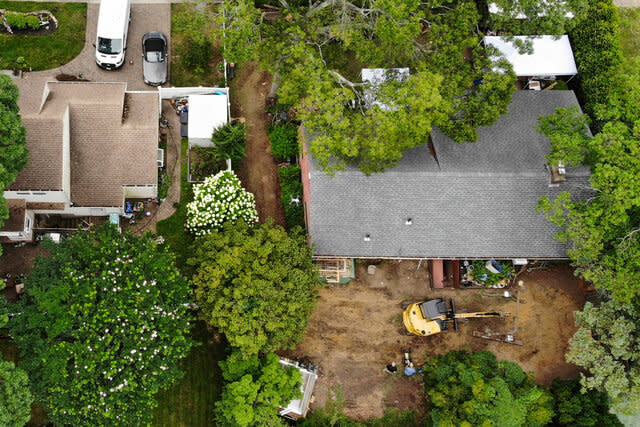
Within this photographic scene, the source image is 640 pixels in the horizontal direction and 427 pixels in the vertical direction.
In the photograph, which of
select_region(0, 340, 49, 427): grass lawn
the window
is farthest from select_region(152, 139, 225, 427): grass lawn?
the window

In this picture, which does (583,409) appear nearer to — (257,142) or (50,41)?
(257,142)

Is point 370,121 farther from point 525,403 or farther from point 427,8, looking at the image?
point 525,403

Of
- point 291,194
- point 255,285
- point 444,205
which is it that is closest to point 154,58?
point 291,194

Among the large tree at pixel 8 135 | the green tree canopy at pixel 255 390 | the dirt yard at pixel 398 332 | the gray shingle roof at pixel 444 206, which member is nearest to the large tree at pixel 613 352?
the gray shingle roof at pixel 444 206

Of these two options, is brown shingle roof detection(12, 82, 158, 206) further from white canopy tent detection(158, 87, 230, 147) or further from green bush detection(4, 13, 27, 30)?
green bush detection(4, 13, 27, 30)

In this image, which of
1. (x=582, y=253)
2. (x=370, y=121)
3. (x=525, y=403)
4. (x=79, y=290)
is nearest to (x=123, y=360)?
(x=79, y=290)

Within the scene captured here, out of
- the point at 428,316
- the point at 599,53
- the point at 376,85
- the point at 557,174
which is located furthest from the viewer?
the point at 599,53
